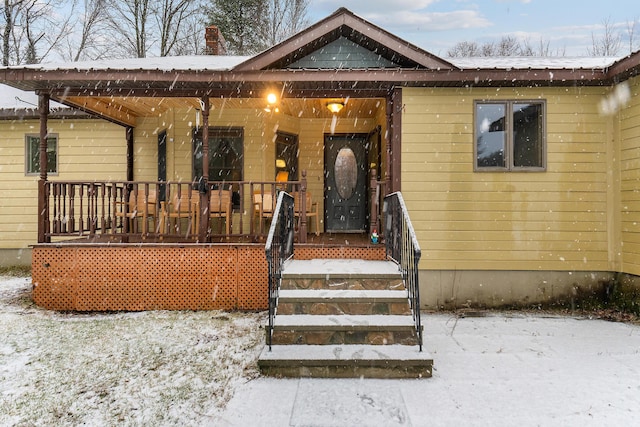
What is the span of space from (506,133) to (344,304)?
3.82m

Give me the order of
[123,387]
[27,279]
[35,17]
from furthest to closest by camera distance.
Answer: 1. [35,17]
2. [27,279]
3. [123,387]

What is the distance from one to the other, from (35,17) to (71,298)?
59.6ft

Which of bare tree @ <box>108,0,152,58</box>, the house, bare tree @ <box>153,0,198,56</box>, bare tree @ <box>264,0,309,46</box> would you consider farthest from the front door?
bare tree @ <box>108,0,152,58</box>

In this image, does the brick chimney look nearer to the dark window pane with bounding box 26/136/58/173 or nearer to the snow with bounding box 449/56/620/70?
the dark window pane with bounding box 26/136/58/173

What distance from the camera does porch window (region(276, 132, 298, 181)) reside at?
27.9ft

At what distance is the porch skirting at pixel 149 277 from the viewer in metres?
5.75

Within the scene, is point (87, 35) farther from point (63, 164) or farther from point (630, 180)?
point (630, 180)

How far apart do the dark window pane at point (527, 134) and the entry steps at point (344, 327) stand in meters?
2.92

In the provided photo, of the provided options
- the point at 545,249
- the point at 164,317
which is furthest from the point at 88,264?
the point at 545,249

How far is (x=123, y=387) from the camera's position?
136 inches

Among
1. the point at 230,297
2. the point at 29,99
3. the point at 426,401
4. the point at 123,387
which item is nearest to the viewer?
the point at 426,401

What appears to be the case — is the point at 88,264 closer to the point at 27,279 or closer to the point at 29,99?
the point at 27,279

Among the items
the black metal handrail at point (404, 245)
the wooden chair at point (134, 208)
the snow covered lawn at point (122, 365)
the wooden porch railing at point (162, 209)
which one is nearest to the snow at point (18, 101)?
the wooden porch railing at point (162, 209)

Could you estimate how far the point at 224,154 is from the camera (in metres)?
8.20
